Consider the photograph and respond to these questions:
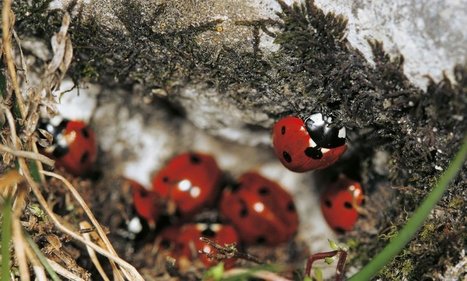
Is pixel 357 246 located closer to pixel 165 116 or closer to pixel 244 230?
pixel 244 230

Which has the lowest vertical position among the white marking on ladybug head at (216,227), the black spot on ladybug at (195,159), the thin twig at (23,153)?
the white marking on ladybug head at (216,227)

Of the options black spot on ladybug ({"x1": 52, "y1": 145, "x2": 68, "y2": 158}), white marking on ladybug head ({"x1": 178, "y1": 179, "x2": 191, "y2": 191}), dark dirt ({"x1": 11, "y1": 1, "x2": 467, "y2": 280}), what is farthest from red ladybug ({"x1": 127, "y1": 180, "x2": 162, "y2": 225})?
dark dirt ({"x1": 11, "y1": 1, "x2": 467, "y2": 280})

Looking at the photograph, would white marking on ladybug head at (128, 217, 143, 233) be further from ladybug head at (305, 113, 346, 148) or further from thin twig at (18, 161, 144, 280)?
ladybug head at (305, 113, 346, 148)

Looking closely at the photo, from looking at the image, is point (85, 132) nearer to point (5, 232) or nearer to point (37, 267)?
point (37, 267)

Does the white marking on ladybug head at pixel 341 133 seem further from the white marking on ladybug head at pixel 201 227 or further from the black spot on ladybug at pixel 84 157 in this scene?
the black spot on ladybug at pixel 84 157

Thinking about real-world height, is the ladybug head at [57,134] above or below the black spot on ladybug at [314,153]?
below

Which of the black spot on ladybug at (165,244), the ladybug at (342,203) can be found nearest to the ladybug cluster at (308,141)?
the ladybug at (342,203)

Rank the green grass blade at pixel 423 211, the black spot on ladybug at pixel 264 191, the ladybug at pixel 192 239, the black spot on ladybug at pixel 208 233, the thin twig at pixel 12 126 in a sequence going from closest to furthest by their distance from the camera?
1. the green grass blade at pixel 423 211
2. the thin twig at pixel 12 126
3. the ladybug at pixel 192 239
4. the black spot on ladybug at pixel 208 233
5. the black spot on ladybug at pixel 264 191
